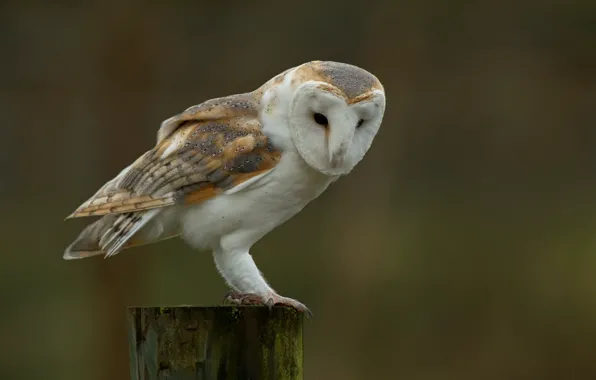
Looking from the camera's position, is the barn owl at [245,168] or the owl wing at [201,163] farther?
the owl wing at [201,163]

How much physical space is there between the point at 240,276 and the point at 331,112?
0.45 m

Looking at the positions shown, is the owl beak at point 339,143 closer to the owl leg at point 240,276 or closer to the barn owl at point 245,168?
the barn owl at point 245,168

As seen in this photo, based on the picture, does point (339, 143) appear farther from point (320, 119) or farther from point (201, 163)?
point (201, 163)

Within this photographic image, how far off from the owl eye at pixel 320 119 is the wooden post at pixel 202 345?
0.43 m

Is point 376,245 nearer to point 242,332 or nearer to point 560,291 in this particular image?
point 560,291

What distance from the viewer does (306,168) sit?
2.31m

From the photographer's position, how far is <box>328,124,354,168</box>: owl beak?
2158 millimetres

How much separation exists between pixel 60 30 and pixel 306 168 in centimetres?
427

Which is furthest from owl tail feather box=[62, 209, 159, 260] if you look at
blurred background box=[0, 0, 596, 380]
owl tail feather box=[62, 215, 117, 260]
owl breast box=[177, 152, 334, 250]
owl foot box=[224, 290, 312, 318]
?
blurred background box=[0, 0, 596, 380]

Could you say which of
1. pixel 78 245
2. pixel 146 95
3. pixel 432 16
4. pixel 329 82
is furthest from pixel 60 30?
pixel 329 82

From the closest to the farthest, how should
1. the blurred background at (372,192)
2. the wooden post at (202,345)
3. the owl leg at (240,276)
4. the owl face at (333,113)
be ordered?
the wooden post at (202,345) < the owl face at (333,113) < the owl leg at (240,276) < the blurred background at (372,192)

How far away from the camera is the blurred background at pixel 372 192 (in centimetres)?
545

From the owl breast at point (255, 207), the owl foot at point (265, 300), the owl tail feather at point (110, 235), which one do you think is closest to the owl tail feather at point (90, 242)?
the owl tail feather at point (110, 235)

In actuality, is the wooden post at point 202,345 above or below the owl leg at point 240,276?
below
